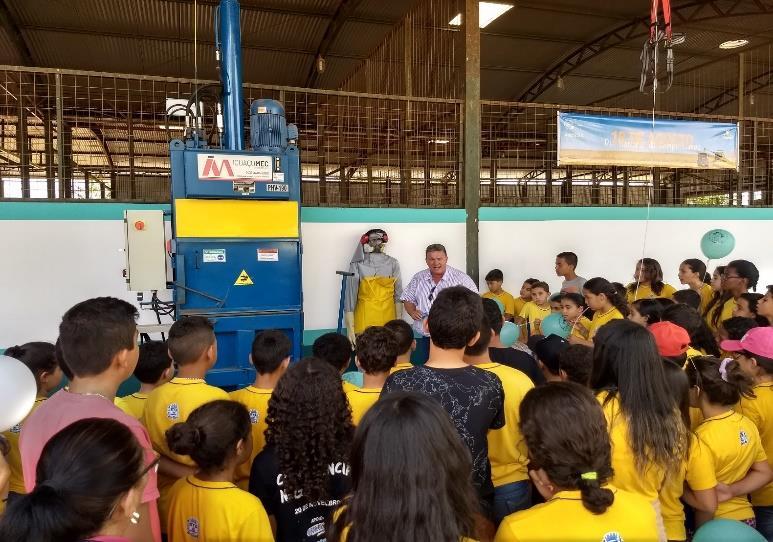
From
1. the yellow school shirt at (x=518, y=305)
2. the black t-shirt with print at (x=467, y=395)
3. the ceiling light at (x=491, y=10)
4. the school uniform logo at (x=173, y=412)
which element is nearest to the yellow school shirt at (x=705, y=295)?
the yellow school shirt at (x=518, y=305)

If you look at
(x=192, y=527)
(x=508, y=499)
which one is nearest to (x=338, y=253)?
(x=508, y=499)

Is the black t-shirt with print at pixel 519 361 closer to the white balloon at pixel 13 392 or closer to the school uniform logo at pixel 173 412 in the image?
the school uniform logo at pixel 173 412

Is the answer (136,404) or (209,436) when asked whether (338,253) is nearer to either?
(136,404)

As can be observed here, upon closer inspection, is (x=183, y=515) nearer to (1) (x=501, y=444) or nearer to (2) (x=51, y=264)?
(1) (x=501, y=444)

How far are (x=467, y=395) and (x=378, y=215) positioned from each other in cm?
374

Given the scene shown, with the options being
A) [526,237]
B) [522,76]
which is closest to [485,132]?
[522,76]

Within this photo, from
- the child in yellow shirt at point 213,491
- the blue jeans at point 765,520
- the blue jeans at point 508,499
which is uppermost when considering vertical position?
the child in yellow shirt at point 213,491

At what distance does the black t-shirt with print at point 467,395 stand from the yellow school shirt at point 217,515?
519mm

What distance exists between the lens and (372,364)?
2229 mm

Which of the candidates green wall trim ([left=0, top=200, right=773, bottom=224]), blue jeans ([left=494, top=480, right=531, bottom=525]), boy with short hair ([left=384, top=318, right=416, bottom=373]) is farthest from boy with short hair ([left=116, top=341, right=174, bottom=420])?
green wall trim ([left=0, top=200, right=773, bottom=224])

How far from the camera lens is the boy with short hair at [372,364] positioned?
2.21 m

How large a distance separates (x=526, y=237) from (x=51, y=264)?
457 cm

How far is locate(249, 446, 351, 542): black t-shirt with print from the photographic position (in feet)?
5.42

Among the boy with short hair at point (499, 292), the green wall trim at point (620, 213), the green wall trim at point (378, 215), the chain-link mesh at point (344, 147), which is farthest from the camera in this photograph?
the chain-link mesh at point (344, 147)
